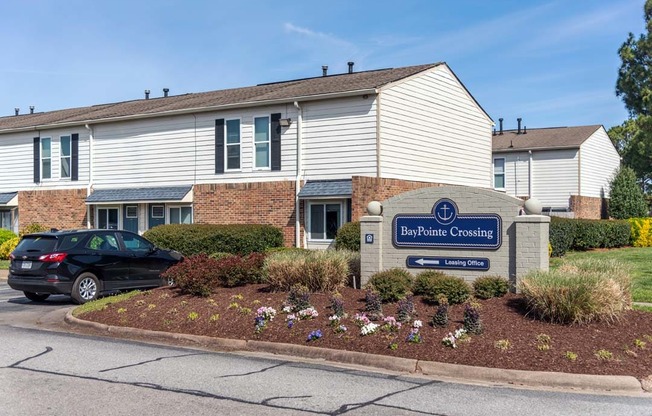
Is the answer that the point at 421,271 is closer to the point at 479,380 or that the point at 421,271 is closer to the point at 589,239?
the point at 479,380

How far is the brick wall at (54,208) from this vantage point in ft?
94.1

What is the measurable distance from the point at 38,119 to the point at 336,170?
55.7 feet

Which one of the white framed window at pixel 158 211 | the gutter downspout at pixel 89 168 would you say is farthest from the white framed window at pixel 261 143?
the gutter downspout at pixel 89 168

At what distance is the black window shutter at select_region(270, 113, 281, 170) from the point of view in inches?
944

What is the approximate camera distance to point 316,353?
978 cm

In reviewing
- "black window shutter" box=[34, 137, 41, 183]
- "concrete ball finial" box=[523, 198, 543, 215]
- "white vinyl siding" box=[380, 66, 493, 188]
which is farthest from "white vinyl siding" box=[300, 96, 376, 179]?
"black window shutter" box=[34, 137, 41, 183]

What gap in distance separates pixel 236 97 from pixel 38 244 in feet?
39.9

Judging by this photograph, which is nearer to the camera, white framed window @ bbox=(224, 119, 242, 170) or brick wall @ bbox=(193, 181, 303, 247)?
brick wall @ bbox=(193, 181, 303, 247)

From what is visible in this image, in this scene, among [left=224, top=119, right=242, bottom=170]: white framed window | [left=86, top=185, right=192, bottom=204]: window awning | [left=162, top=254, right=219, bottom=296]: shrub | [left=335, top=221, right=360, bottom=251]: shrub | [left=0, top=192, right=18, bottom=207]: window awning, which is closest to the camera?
[left=162, top=254, right=219, bottom=296]: shrub

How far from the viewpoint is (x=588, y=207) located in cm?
3766

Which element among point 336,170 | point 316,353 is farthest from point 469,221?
point 336,170

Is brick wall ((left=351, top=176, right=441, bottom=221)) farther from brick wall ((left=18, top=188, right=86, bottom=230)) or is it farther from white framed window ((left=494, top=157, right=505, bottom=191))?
white framed window ((left=494, top=157, right=505, bottom=191))

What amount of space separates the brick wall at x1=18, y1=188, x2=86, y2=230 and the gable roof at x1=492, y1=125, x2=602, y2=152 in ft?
73.2

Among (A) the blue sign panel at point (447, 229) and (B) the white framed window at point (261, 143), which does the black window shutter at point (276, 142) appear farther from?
(A) the blue sign panel at point (447, 229)
